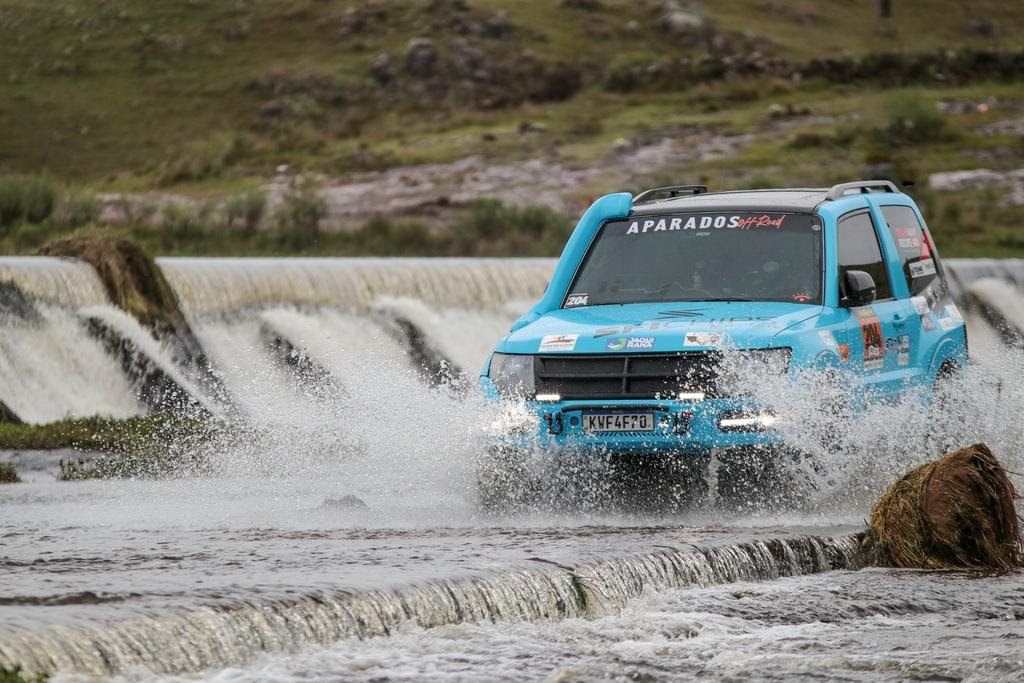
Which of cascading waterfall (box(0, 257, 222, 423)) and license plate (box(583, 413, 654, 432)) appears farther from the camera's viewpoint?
cascading waterfall (box(0, 257, 222, 423))

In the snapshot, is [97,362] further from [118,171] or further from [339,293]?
[118,171]

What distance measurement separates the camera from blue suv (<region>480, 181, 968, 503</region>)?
1009cm

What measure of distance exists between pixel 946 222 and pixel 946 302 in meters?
32.2

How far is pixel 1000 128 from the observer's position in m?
54.8

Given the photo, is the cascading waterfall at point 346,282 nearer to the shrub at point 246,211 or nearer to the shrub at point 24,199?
the shrub at point 24,199

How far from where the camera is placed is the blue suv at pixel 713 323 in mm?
10086

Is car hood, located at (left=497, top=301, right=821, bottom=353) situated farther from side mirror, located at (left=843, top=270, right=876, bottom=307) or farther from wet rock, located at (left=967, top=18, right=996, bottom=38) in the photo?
wet rock, located at (left=967, top=18, right=996, bottom=38)

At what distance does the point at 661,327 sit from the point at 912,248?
2984mm

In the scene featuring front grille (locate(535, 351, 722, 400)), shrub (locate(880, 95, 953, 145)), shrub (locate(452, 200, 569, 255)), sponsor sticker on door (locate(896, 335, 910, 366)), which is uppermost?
front grille (locate(535, 351, 722, 400))

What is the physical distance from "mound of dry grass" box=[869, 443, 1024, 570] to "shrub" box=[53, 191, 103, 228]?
952 inches

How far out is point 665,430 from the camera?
10039 mm

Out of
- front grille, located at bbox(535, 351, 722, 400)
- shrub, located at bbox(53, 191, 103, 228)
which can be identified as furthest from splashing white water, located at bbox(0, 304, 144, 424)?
shrub, located at bbox(53, 191, 103, 228)

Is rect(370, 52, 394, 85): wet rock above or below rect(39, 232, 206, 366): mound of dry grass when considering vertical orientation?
below

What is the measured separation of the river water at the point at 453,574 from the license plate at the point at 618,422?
1.27 ft
